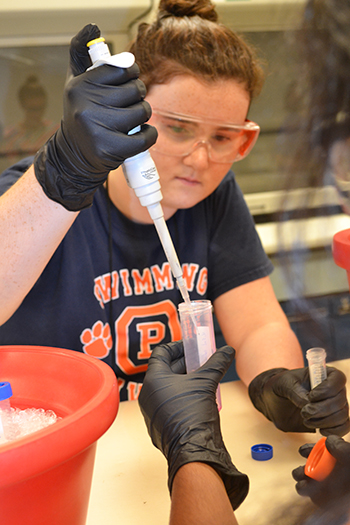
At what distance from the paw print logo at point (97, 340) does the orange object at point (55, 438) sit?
17.6 inches

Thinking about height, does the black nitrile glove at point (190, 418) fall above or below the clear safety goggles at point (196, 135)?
below

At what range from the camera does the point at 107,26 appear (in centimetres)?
209

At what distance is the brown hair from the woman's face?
0.08ft

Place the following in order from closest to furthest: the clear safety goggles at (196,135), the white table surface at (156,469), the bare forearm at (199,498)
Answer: the bare forearm at (199,498)
the white table surface at (156,469)
the clear safety goggles at (196,135)

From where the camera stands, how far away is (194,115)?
3.69 feet

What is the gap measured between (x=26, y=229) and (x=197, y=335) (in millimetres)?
358

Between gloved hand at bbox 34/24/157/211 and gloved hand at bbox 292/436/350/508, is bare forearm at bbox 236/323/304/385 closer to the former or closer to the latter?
gloved hand at bbox 292/436/350/508

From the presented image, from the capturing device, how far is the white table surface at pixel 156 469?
2.40ft

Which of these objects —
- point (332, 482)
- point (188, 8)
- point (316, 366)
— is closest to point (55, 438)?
point (332, 482)

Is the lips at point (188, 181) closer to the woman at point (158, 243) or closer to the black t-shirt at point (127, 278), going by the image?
the woman at point (158, 243)

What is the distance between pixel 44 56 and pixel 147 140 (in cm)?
166

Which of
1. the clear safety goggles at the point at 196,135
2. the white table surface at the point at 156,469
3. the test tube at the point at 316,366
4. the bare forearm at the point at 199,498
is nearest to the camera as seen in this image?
the bare forearm at the point at 199,498

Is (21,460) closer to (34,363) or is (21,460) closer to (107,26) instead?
(34,363)

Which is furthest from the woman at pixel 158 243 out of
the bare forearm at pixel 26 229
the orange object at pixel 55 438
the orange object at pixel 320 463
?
the orange object at pixel 55 438
